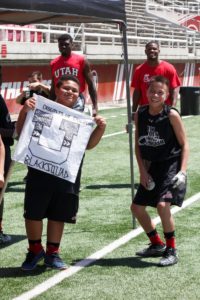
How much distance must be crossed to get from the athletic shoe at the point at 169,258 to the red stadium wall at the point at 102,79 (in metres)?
13.3

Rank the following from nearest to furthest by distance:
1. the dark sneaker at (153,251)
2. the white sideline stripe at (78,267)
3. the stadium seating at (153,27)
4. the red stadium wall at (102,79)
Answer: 1. the white sideline stripe at (78,267)
2. the dark sneaker at (153,251)
3. the red stadium wall at (102,79)
4. the stadium seating at (153,27)

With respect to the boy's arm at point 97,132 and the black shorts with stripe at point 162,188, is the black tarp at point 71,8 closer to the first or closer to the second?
the boy's arm at point 97,132

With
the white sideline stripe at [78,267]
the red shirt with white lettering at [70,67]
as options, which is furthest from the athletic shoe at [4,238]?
the red shirt with white lettering at [70,67]

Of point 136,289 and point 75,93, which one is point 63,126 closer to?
point 75,93

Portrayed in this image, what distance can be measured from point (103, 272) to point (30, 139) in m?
1.20

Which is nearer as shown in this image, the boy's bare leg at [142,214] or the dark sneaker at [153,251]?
the boy's bare leg at [142,214]

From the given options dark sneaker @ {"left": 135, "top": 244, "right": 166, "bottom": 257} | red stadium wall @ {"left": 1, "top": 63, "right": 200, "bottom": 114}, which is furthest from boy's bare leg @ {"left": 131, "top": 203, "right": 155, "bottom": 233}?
red stadium wall @ {"left": 1, "top": 63, "right": 200, "bottom": 114}

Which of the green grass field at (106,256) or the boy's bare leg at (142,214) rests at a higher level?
the boy's bare leg at (142,214)

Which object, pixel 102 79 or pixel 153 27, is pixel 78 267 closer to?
pixel 102 79

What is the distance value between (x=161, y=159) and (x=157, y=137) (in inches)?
7.2

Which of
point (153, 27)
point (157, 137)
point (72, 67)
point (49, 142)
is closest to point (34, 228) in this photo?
point (49, 142)

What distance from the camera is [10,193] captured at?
28.7 ft

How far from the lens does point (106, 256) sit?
5.86 metres

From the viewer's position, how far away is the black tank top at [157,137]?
18.4ft
